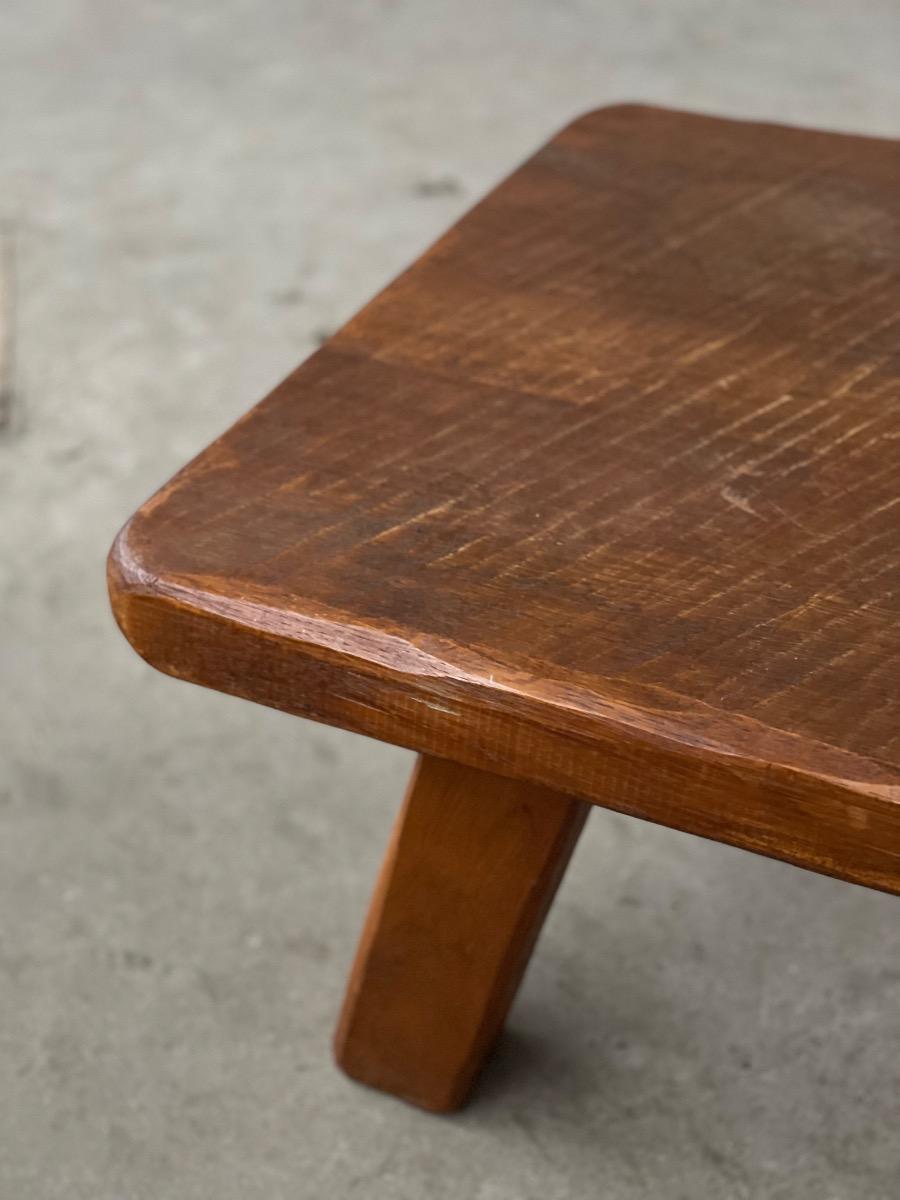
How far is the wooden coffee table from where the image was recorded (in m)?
0.54

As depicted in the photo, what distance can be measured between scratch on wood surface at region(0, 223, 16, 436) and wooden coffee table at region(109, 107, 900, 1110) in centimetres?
74

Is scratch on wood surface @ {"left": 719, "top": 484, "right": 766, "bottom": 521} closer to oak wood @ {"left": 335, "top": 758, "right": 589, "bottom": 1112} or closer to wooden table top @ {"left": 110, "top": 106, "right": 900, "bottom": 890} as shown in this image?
wooden table top @ {"left": 110, "top": 106, "right": 900, "bottom": 890}

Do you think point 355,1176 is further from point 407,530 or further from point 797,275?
point 797,275

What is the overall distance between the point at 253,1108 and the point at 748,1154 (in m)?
0.28

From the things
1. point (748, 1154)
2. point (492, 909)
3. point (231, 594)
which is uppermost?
point (231, 594)

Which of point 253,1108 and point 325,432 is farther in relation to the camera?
point 253,1108

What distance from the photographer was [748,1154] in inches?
33.0

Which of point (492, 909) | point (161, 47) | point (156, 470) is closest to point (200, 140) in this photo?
point (161, 47)

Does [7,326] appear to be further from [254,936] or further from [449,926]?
[449,926]

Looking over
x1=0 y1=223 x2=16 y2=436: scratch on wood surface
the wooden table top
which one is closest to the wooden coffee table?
the wooden table top

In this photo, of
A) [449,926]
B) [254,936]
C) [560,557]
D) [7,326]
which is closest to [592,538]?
[560,557]

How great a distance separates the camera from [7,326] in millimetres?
1605

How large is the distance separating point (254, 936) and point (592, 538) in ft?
1.52

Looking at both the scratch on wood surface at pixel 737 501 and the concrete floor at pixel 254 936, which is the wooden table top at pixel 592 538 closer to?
the scratch on wood surface at pixel 737 501
